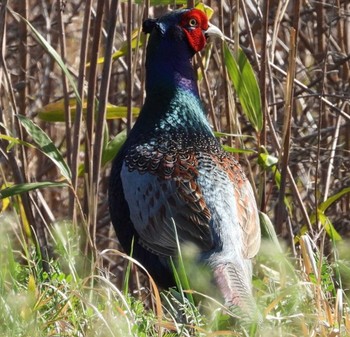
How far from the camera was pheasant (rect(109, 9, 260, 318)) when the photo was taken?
3.88 meters

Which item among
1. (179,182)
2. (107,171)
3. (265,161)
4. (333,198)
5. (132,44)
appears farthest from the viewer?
(107,171)

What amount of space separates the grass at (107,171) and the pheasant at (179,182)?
0.34ft

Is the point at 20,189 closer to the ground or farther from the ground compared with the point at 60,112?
closer to the ground

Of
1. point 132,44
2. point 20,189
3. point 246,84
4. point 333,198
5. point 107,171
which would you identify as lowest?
point 107,171

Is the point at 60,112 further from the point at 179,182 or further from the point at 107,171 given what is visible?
the point at 107,171

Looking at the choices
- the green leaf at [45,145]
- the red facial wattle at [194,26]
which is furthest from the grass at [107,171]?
the red facial wattle at [194,26]

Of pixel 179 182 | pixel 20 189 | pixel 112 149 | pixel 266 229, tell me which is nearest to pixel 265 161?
pixel 266 229

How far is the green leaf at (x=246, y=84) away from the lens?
Result: 4.34 meters

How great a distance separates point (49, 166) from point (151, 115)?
1986 millimetres

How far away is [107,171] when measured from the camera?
661 centimetres

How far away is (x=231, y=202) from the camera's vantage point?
4055mm

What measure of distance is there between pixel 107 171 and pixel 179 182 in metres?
2.58

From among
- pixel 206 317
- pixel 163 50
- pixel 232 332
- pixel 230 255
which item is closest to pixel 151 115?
pixel 163 50

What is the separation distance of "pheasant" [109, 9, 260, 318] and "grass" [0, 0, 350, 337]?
10 cm
